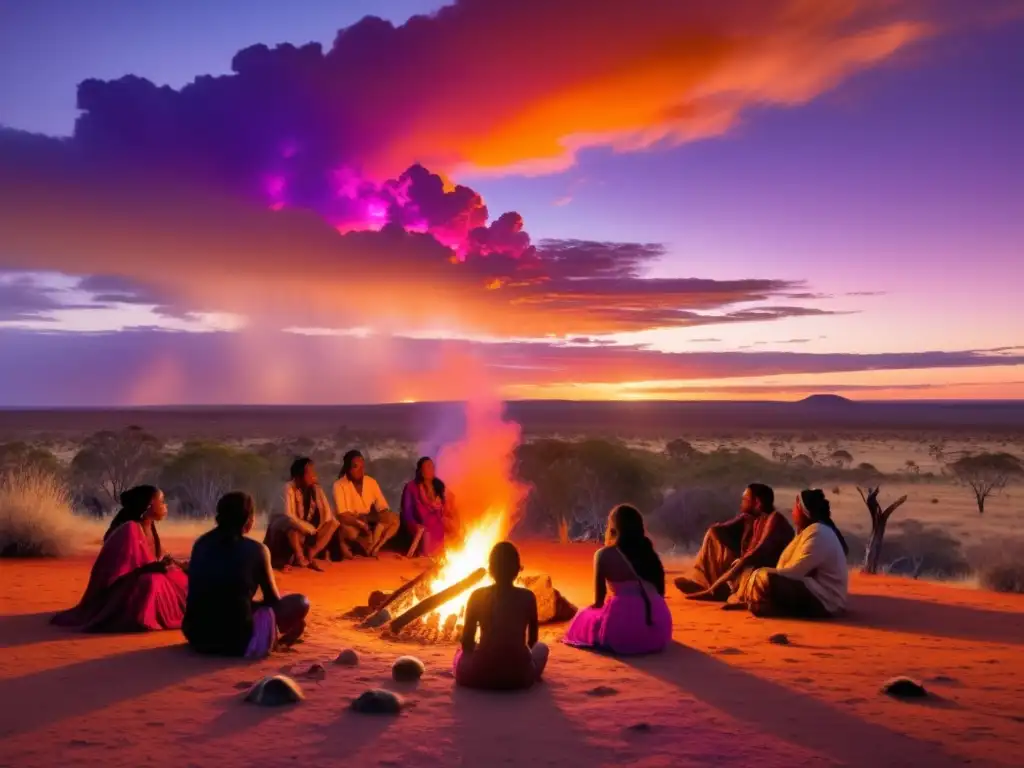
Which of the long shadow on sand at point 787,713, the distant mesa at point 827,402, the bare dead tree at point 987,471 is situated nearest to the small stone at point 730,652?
the long shadow on sand at point 787,713

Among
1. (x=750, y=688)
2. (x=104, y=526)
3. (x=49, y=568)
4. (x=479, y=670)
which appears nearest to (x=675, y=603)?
(x=750, y=688)

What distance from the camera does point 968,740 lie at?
6852mm

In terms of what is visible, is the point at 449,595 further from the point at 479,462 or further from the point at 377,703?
the point at 479,462

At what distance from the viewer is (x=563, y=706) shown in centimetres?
763

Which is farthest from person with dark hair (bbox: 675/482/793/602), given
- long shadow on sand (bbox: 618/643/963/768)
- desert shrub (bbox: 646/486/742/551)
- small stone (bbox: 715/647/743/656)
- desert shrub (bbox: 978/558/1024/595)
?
desert shrub (bbox: 646/486/742/551)

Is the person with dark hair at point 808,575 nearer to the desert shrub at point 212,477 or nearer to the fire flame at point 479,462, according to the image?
the fire flame at point 479,462

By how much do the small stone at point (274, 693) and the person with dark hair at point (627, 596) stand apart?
3116 millimetres

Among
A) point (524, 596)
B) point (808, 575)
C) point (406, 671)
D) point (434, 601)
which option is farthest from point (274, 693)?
point (808, 575)

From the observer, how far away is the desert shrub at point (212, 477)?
102 ft

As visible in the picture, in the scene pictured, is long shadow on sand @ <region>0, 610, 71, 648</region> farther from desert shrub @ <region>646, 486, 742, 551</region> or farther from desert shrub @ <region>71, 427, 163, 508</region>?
desert shrub @ <region>71, 427, 163, 508</region>

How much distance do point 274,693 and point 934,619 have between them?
8.12m

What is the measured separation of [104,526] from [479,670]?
15.3 meters

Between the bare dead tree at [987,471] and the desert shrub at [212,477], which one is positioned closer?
the desert shrub at [212,477]

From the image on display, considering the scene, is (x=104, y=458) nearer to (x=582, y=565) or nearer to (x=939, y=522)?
(x=582, y=565)
